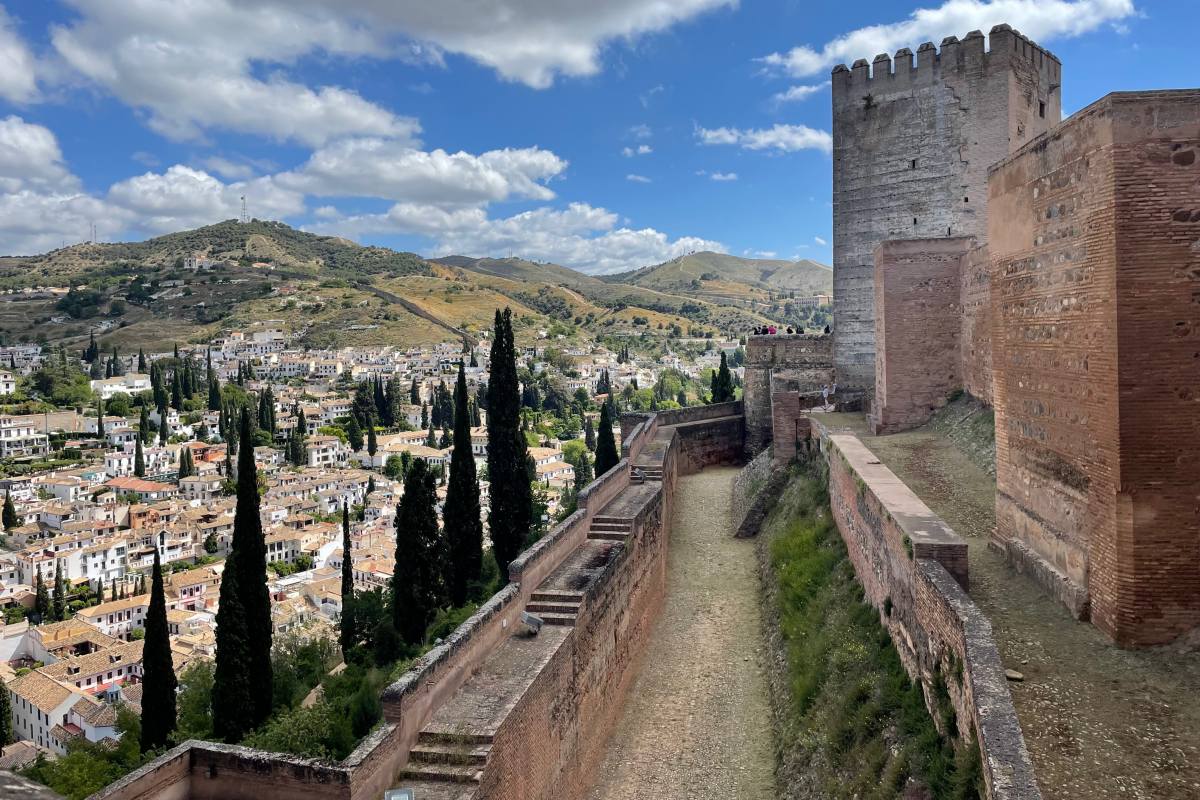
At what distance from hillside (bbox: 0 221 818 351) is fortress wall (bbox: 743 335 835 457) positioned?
4232 inches

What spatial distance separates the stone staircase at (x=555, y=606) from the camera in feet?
31.2

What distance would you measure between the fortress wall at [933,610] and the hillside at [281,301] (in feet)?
395

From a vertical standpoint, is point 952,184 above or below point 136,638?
above

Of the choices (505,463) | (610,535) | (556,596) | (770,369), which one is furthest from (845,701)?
(770,369)

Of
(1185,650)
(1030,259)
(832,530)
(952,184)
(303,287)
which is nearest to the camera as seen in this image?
(1185,650)

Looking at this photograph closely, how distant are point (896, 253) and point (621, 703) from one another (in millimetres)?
8748

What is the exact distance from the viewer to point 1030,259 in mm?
6844

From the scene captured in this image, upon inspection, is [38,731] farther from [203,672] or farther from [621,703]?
[621,703]

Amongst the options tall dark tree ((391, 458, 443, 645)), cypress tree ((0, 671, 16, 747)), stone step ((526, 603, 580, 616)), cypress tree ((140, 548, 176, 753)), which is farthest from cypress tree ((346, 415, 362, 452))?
stone step ((526, 603, 580, 616))

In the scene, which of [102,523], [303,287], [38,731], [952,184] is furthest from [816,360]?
[303,287]

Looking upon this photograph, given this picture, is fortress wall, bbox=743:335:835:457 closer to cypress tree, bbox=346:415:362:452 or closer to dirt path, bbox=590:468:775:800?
dirt path, bbox=590:468:775:800

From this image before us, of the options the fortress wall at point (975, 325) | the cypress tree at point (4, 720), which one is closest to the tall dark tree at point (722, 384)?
the fortress wall at point (975, 325)

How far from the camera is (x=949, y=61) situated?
17234 mm

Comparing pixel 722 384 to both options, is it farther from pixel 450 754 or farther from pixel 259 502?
pixel 450 754
